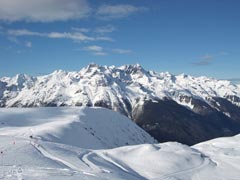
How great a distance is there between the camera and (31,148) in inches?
2173

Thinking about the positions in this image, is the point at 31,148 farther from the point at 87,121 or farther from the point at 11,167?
the point at 87,121

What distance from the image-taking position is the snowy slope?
13688 centimetres

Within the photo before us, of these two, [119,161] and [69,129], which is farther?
[69,129]

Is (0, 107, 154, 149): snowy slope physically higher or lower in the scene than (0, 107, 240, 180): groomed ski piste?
lower

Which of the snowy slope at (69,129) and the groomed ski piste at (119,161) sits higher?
the groomed ski piste at (119,161)

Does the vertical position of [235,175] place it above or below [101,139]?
above

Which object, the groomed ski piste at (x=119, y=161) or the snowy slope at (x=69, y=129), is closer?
the groomed ski piste at (x=119, y=161)

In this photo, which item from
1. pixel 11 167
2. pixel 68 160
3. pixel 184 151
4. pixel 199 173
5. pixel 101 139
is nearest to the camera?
pixel 11 167

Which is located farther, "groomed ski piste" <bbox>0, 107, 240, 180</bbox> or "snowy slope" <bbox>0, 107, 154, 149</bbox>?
"snowy slope" <bbox>0, 107, 154, 149</bbox>

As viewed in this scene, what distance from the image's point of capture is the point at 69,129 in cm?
15225

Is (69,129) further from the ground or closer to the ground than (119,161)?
closer to the ground

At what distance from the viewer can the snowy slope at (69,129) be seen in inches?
5389

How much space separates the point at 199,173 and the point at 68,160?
18.0 m

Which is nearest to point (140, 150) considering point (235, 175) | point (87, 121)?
point (235, 175)
